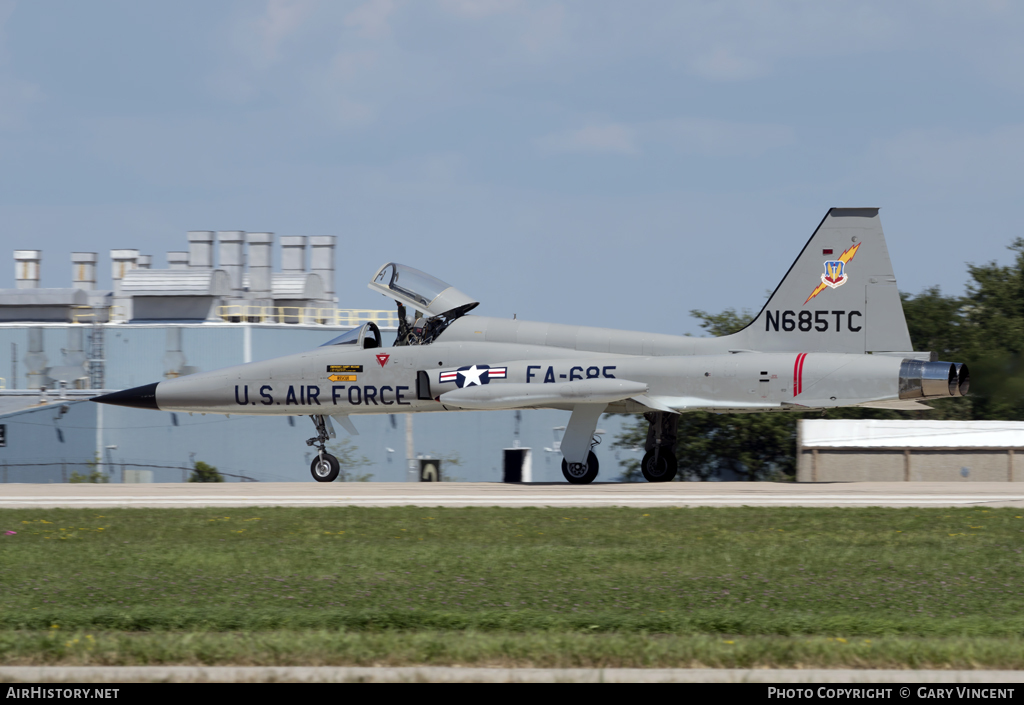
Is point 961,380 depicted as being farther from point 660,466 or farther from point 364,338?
point 364,338

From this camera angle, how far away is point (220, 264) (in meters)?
68.4

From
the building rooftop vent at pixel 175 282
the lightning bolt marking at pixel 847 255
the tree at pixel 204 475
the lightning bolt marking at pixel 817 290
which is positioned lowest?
the tree at pixel 204 475

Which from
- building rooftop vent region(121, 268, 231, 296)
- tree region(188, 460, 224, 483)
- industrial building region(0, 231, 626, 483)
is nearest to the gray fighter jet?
tree region(188, 460, 224, 483)

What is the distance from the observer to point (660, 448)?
22.7 metres

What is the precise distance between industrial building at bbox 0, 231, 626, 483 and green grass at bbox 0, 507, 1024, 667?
34599 millimetres

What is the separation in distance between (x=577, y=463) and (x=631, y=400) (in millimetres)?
1778

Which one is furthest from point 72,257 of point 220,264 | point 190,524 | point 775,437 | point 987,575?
point 987,575

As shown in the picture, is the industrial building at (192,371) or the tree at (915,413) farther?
the industrial building at (192,371)

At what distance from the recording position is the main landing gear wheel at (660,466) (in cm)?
2284

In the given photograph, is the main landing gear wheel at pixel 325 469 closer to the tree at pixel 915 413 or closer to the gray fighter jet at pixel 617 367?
the gray fighter jet at pixel 617 367

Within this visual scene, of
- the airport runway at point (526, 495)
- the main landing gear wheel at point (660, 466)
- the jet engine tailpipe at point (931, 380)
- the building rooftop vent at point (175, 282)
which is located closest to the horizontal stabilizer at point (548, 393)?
the airport runway at point (526, 495)

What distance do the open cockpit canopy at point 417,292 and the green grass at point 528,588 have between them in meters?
8.20

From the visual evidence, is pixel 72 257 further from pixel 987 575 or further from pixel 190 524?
pixel 987 575

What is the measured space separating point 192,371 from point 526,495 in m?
39.7
